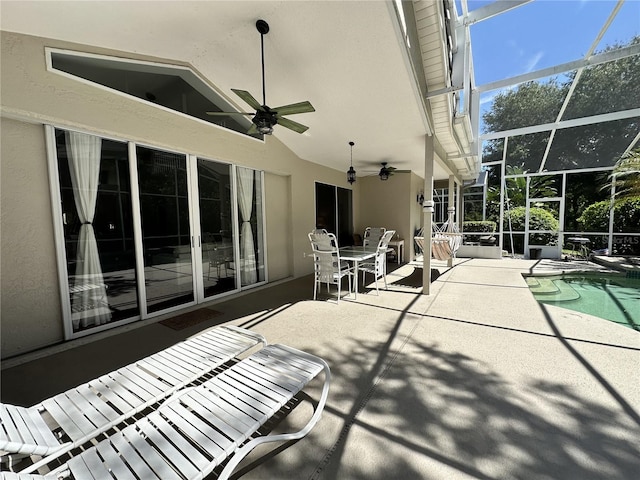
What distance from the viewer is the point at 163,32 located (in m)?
3.00

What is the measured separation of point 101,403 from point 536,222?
12.8 meters

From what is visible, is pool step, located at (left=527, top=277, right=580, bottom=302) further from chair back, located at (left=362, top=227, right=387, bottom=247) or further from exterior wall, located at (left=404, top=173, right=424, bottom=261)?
chair back, located at (left=362, top=227, right=387, bottom=247)

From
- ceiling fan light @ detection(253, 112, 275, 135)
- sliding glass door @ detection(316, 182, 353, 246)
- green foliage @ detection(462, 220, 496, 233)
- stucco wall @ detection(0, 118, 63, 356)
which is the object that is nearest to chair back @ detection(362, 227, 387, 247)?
sliding glass door @ detection(316, 182, 353, 246)

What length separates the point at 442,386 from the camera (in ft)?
7.13

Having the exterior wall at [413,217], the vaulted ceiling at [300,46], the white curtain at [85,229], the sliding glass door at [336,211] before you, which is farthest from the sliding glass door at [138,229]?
the exterior wall at [413,217]

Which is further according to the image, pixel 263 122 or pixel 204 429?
pixel 263 122

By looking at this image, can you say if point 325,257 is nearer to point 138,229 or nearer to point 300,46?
point 138,229

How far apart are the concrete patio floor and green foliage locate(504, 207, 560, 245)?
741 cm

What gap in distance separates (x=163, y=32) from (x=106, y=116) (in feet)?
3.78

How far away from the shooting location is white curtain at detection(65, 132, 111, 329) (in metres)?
3.03

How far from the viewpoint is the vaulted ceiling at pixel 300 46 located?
2.54 m

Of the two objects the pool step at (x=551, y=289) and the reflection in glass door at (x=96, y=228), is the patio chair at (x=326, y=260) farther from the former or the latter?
the pool step at (x=551, y=289)

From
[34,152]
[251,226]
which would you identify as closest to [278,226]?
[251,226]

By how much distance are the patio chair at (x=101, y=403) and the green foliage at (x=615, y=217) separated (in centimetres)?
1175
